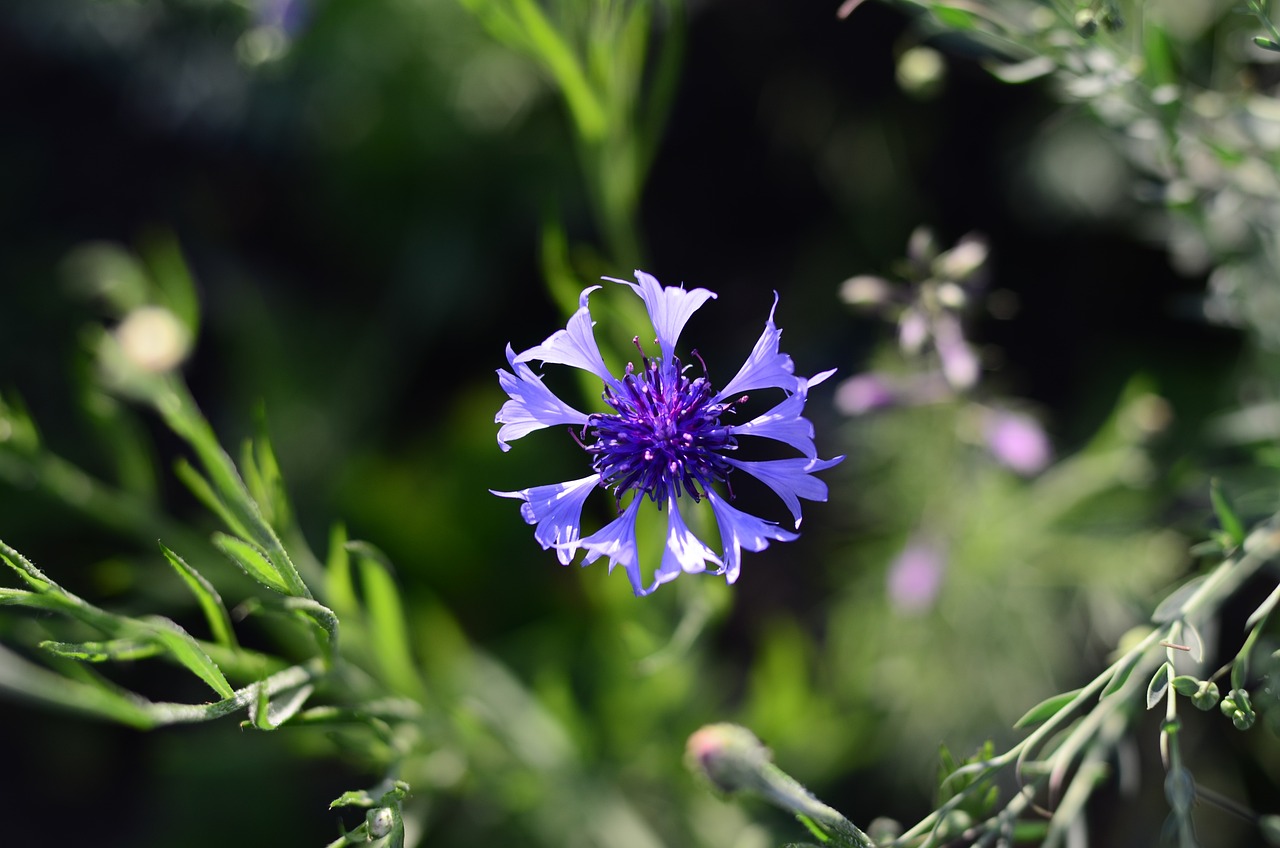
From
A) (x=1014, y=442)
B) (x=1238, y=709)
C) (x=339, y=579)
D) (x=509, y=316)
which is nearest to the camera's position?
(x=1238, y=709)

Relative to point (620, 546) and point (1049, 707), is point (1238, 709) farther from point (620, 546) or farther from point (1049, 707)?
point (620, 546)

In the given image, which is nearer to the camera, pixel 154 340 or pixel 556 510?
pixel 556 510

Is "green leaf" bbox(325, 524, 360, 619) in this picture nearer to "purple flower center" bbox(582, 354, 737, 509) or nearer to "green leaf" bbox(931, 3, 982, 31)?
"purple flower center" bbox(582, 354, 737, 509)

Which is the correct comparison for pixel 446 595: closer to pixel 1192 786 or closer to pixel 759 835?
pixel 759 835

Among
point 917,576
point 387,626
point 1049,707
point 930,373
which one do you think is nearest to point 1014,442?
point 930,373

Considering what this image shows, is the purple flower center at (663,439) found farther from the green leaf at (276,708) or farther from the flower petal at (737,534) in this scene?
the green leaf at (276,708)

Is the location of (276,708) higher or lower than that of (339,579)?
lower

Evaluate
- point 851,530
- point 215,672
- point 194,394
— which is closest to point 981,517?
point 851,530
